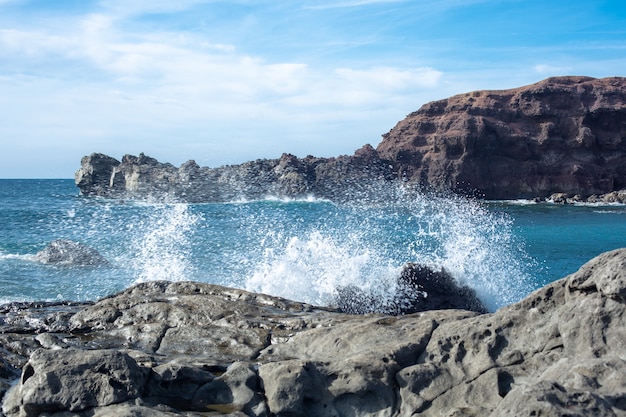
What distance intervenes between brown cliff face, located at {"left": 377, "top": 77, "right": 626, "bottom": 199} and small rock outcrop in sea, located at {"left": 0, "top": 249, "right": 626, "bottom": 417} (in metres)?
53.4

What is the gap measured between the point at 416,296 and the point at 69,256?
35.7 ft

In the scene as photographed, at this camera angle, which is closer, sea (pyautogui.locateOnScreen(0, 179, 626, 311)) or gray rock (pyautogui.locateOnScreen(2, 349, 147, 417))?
gray rock (pyautogui.locateOnScreen(2, 349, 147, 417))

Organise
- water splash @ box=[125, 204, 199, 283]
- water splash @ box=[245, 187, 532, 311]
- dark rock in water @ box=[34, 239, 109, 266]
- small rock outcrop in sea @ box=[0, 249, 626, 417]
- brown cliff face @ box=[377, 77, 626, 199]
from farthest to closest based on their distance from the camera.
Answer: brown cliff face @ box=[377, 77, 626, 199] < dark rock in water @ box=[34, 239, 109, 266] < water splash @ box=[125, 204, 199, 283] < water splash @ box=[245, 187, 532, 311] < small rock outcrop in sea @ box=[0, 249, 626, 417]

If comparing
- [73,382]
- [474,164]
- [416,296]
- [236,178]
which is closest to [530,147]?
[474,164]

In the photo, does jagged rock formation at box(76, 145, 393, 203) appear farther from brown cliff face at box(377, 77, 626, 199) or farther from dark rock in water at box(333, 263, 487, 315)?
dark rock in water at box(333, 263, 487, 315)

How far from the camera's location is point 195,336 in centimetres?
679

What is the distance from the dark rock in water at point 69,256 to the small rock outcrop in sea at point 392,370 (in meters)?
11.1

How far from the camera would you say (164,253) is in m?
19.0

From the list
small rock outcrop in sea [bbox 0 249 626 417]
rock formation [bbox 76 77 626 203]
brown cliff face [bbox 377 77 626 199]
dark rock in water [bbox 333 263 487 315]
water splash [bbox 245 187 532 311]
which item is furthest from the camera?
brown cliff face [bbox 377 77 626 199]

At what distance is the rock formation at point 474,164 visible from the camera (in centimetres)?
5628

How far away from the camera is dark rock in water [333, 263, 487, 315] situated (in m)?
10.7

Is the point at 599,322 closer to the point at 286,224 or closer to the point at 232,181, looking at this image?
the point at 286,224

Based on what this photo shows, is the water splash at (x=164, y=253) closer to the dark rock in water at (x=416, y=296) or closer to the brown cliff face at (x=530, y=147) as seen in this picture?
the dark rock in water at (x=416, y=296)

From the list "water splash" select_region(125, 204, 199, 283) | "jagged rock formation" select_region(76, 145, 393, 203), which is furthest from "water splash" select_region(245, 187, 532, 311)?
"jagged rock formation" select_region(76, 145, 393, 203)
